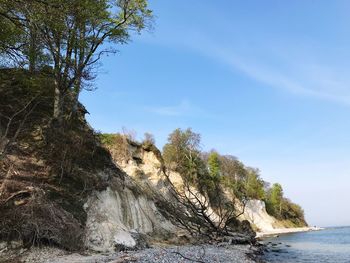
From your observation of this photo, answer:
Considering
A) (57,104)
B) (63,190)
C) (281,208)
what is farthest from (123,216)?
(281,208)

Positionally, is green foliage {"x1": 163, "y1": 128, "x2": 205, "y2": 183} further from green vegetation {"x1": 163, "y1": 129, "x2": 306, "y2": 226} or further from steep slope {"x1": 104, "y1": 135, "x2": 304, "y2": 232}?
steep slope {"x1": 104, "y1": 135, "x2": 304, "y2": 232}

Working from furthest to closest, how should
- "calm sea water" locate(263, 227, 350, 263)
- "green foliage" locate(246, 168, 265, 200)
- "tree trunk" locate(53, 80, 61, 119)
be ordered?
"green foliage" locate(246, 168, 265, 200)
"calm sea water" locate(263, 227, 350, 263)
"tree trunk" locate(53, 80, 61, 119)

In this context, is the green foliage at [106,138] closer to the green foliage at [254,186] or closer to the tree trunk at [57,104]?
the tree trunk at [57,104]

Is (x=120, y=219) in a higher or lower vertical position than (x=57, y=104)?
lower

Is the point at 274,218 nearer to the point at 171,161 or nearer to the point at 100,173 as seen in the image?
the point at 171,161

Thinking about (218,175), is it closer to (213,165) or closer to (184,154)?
(213,165)

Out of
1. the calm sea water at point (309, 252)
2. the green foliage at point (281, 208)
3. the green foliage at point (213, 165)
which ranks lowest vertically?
the calm sea water at point (309, 252)

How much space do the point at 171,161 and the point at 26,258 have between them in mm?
51014

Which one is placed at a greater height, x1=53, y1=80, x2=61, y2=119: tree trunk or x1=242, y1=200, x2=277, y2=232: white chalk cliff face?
x1=53, y1=80, x2=61, y2=119: tree trunk

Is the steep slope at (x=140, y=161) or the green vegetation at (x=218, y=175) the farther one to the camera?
the green vegetation at (x=218, y=175)

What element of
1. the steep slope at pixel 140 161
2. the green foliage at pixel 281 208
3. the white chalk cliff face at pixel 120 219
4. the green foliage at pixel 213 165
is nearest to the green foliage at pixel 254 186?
the green foliage at pixel 281 208

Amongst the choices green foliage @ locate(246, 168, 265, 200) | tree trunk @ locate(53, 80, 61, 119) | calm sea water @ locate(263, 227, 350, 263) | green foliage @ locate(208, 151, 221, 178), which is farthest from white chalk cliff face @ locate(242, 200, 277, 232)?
tree trunk @ locate(53, 80, 61, 119)

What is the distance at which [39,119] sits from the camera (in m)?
21.9

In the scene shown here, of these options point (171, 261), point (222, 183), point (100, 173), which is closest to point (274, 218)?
point (222, 183)
